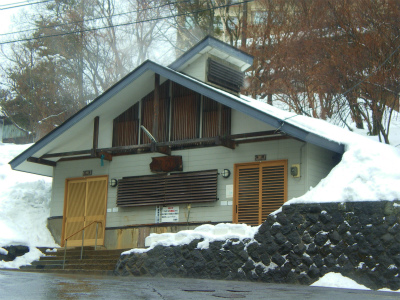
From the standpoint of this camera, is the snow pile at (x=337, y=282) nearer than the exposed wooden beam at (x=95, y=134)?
Yes

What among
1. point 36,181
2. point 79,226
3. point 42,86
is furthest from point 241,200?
point 42,86

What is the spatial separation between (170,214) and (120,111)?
3.82 metres

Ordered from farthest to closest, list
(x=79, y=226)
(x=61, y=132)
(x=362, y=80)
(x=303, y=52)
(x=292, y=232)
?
(x=303, y=52), (x=362, y=80), (x=79, y=226), (x=61, y=132), (x=292, y=232)

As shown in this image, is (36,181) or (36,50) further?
(36,50)

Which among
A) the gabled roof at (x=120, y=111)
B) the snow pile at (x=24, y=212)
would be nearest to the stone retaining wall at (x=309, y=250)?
the gabled roof at (x=120, y=111)

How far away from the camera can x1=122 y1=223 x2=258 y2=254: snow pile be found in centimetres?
1341

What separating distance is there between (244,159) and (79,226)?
6137 millimetres

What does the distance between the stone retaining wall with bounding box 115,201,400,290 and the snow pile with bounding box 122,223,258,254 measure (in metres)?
0.12

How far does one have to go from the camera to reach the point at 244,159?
1692cm

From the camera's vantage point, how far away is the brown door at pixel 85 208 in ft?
62.5

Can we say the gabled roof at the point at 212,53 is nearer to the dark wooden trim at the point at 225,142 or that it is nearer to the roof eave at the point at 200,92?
the roof eave at the point at 200,92

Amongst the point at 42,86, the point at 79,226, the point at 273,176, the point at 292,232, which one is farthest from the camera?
the point at 42,86

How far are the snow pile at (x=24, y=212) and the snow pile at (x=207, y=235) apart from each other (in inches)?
216

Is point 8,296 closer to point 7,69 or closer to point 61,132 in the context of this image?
point 61,132
